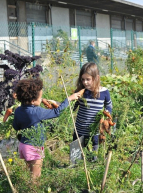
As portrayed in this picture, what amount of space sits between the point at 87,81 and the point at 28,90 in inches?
31.2

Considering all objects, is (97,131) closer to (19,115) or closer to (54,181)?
(19,115)

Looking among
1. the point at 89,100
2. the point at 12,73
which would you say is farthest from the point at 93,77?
the point at 12,73

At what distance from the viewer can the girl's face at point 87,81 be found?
3.37 m

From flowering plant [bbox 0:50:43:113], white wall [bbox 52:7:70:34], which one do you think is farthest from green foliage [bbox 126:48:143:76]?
white wall [bbox 52:7:70:34]

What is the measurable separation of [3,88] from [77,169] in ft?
12.4

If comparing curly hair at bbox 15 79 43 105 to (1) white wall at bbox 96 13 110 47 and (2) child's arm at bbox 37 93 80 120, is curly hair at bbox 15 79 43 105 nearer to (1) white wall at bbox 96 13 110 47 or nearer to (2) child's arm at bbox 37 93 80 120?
(2) child's arm at bbox 37 93 80 120

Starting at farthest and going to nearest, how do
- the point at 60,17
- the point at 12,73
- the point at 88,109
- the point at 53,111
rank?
the point at 60,17, the point at 12,73, the point at 88,109, the point at 53,111

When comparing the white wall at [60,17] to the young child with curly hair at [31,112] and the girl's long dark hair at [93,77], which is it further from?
the young child with curly hair at [31,112]

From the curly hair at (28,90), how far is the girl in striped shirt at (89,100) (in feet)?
2.04

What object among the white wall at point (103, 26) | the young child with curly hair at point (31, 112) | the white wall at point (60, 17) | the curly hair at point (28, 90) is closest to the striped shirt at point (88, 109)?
the young child with curly hair at point (31, 112)

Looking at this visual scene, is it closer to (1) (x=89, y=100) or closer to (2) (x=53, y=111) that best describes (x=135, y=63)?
(1) (x=89, y=100)

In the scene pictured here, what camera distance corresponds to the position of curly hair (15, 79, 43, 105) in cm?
278

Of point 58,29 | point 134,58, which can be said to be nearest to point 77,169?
point 134,58

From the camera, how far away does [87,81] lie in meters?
3.38
